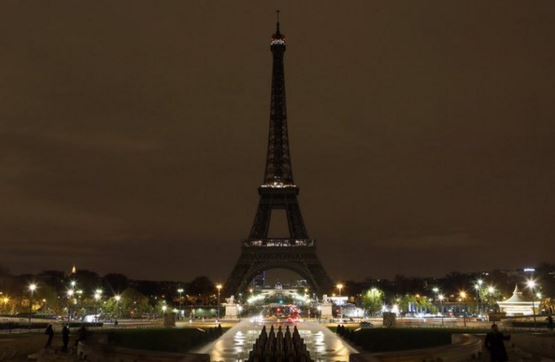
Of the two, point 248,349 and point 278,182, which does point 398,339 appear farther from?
point 278,182

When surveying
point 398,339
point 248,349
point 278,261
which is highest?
point 278,261

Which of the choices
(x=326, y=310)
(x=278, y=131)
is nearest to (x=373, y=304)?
(x=326, y=310)

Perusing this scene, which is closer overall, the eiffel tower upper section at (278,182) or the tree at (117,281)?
the eiffel tower upper section at (278,182)

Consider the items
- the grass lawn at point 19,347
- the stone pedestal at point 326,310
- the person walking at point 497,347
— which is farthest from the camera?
the stone pedestal at point 326,310

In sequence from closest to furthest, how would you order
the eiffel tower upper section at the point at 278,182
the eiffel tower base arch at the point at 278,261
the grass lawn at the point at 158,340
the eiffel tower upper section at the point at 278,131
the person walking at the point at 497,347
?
the person walking at the point at 497,347
the grass lawn at the point at 158,340
the eiffel tower base arch at the point at 278,261
the eiffel tower upper section at the point at 278,182
the eiffel tower upper section at the point at 278,131

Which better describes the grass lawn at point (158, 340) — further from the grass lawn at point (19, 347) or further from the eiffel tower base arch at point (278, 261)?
the eiffel tower base arch at point (278, 261)

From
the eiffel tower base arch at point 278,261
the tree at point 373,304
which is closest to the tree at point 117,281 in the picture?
the eiffel tower base arch at point 278,261
